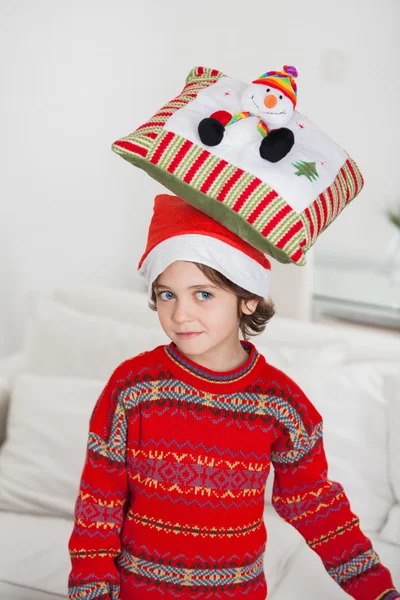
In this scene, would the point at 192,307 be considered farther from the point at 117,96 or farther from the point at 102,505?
the point at 117,96

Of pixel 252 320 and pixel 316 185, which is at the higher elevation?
pixel 316 185

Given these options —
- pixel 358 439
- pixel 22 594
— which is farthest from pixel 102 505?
pixel 358 439

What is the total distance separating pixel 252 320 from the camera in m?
1.25

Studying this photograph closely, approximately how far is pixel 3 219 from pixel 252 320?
5.54 ft

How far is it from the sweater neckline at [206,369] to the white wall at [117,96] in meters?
1.71

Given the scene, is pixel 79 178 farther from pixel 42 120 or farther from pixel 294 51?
pixel 294 51

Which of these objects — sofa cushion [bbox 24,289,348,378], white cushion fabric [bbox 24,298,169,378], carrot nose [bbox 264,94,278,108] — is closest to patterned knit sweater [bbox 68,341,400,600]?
carrot nose [bbox 264,94,278,108]

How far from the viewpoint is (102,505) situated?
3.70 feet

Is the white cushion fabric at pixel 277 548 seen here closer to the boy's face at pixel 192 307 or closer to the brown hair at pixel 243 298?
the brown hair at pixel 243 298

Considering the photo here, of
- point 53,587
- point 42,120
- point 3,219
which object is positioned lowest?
point 53,587

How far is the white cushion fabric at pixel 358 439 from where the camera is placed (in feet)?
5.50

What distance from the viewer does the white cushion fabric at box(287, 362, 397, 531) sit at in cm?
168

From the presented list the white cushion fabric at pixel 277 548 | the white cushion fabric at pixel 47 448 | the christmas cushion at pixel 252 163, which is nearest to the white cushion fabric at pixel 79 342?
the white cushion fabric at pixel 47 448

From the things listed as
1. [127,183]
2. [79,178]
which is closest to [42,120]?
[79,178]
